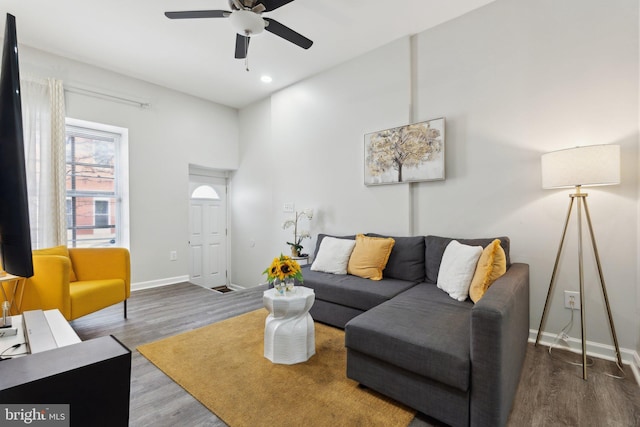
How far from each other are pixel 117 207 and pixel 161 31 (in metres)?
2.44

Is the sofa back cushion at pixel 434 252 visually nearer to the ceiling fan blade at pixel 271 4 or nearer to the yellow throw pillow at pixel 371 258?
the yellow throw pillow at pixel 371 258

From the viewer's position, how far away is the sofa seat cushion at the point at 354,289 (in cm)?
245

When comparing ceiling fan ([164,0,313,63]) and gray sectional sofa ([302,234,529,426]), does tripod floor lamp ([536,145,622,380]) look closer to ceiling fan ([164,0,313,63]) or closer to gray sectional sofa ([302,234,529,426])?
gray sectional sofa ([302,234,529,426])

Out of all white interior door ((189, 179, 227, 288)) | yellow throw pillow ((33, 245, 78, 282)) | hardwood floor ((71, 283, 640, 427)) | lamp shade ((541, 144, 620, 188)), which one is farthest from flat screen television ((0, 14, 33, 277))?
white interior door ((189, 179, 227, 288))

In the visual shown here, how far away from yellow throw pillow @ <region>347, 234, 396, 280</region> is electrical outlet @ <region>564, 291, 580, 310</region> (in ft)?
4.63

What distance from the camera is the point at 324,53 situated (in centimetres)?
346

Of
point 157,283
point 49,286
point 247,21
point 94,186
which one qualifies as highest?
point 247,21

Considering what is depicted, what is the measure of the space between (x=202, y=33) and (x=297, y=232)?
104 inches

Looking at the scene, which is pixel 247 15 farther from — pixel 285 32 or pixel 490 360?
pixel 490 360

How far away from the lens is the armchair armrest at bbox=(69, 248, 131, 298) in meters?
2.88

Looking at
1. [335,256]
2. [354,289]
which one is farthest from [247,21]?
[354,289]

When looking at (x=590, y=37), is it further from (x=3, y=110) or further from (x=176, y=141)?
(x=176, y=141)

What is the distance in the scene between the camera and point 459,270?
87.5 inches

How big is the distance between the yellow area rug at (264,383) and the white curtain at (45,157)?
7.10 feet
